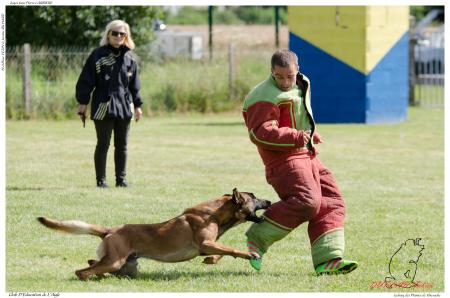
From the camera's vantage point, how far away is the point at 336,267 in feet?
21.8

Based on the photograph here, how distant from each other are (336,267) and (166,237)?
1.20 metres

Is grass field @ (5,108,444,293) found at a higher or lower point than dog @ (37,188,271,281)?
lower

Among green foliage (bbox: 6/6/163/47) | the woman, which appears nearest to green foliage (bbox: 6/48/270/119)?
green foliage (bbox: 6/6/163/47)

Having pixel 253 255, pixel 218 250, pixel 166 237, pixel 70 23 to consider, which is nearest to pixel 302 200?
pixel 253 255

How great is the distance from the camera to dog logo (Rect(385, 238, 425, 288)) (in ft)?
21.8

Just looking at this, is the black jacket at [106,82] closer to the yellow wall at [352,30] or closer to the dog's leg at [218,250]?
the dog's leg at [218,250]

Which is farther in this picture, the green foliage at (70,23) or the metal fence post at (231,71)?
the green foliage at (70,23)

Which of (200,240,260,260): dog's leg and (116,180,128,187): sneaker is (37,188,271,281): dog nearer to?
(200,240,260,260): dog's leg

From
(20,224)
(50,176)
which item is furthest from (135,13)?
(20,224)

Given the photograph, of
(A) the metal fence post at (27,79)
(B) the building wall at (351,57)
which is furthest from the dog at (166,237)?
(A) the metal fence post at (27,79)

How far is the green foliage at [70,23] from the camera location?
2547 centimetres

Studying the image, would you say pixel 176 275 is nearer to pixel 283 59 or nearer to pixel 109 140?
pixel 283 59

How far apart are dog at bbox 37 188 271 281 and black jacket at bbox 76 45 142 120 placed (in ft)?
14.1

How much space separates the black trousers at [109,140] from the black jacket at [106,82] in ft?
0.38
